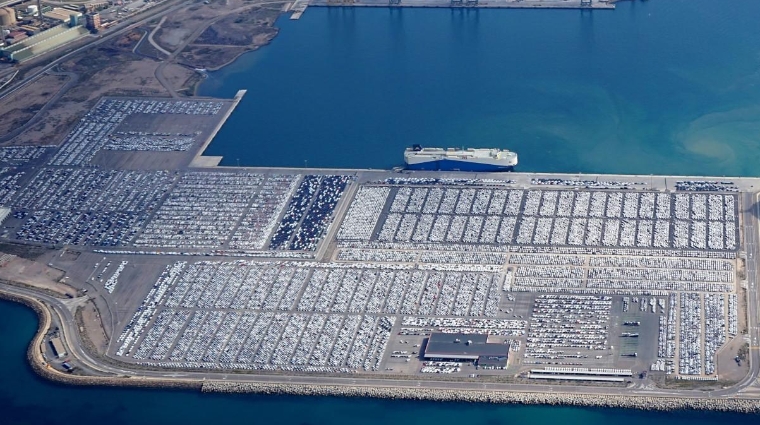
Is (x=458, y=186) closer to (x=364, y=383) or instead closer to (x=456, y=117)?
(x=456, y=117)

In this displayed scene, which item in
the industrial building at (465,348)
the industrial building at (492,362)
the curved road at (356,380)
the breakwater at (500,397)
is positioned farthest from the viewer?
the industrial building at (465,348)

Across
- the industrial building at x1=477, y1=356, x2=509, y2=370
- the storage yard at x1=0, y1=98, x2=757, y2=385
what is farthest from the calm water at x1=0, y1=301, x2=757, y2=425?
the industrial building at x1=477, y1=356, x2=509, y2=370

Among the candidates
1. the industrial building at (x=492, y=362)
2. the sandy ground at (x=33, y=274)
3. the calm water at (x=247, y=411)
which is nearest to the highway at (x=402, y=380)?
the calm water at (x=247, y=411)

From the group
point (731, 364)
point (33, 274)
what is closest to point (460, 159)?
point (731, 364)

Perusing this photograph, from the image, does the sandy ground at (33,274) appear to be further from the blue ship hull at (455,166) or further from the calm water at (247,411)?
the blue ship hull at (455,166)

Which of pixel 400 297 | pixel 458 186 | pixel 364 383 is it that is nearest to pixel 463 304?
pixel 400 297
